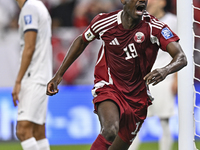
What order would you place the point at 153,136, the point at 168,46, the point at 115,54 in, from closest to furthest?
the point at 168,46
the point at 115,54
the point at 153,136

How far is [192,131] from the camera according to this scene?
4.50 metres

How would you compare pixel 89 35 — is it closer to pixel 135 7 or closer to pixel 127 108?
pixel 135 7

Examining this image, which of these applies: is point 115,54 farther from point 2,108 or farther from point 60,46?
point 60,46

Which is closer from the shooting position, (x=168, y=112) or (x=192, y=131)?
(x=192, y=131)

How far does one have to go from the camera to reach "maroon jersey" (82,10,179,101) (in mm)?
4102

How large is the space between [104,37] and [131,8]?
0.38 m

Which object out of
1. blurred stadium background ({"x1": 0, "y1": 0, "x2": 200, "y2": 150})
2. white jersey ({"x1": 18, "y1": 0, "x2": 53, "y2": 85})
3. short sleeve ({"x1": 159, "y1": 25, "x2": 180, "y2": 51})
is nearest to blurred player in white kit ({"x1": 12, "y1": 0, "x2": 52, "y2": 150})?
white jersey ({"x1": 18, "y1": 0, "x2": 53, "y2": 85})

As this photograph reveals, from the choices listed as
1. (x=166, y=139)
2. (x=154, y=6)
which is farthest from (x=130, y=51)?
(x=166, y=139)

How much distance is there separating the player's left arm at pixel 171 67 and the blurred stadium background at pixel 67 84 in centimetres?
313

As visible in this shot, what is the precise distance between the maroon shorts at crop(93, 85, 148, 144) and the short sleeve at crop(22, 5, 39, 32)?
4.09 ft

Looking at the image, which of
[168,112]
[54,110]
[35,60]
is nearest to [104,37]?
[35,60]

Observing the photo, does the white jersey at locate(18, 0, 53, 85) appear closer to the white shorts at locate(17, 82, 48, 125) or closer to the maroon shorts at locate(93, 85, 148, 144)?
the white shorts at locate(17, 82, 48, 125)

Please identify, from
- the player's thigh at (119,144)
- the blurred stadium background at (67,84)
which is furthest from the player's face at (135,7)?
the blurred stadium background at (67,84)

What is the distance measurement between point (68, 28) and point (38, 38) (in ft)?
16.0
